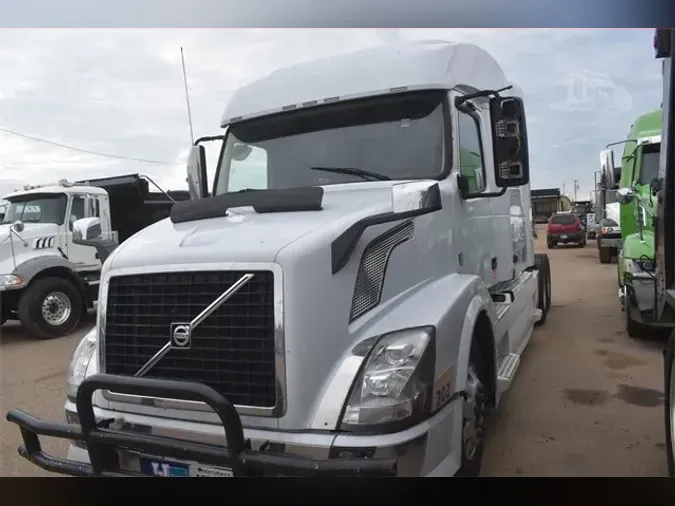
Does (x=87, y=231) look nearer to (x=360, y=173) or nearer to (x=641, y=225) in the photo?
(x=360, y=173)

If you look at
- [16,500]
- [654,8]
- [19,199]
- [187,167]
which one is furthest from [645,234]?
[19,199]

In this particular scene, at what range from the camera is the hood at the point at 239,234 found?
7.68 feet

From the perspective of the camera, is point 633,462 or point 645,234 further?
point 645,234

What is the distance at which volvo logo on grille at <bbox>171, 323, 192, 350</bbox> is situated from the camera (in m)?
2.38

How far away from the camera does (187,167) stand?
3.77 m

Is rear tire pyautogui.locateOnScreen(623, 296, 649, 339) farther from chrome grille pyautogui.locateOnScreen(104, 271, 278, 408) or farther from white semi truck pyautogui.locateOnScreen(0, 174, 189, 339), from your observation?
white semi truck pyautogui.locateOnScreen(0, 174, 189, 339)

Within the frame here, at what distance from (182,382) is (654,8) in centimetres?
275

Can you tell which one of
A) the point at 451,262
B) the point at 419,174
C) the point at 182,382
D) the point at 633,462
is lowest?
the point at 633,462

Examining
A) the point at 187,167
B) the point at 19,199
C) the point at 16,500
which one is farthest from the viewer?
the point at 19,199

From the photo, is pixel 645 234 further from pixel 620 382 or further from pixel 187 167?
pixel 187 167

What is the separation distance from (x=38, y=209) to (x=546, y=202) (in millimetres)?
7149

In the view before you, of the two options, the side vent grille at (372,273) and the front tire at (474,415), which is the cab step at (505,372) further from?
the side vent grille at (372,273)

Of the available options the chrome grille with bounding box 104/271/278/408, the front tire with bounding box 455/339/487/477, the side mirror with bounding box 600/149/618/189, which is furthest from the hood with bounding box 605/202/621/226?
the chrome grille with bounding box 104/271/278/408

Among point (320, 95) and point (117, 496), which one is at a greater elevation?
point (320, 95)
